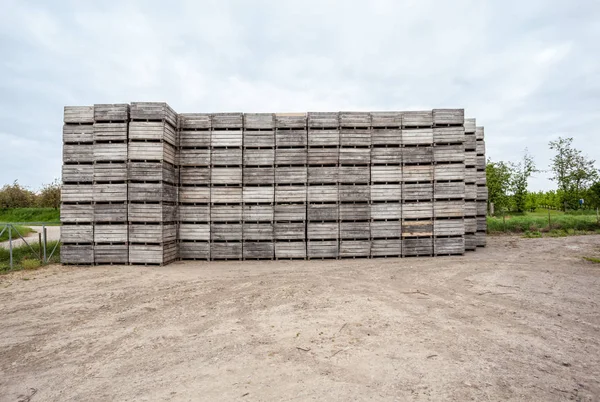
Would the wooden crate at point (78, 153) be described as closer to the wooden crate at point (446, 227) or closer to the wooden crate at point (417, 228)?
the wooden crate at point (417, 228)

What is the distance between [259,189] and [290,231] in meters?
1.74

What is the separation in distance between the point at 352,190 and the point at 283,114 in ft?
11.6

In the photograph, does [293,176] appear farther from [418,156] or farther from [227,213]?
[418,156]

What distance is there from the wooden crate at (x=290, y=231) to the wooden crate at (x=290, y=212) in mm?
175

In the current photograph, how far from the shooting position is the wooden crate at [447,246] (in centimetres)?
1066

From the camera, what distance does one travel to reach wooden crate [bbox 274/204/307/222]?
10484 millimetres

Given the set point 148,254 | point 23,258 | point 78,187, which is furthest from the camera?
point 23,258

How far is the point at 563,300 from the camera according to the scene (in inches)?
230

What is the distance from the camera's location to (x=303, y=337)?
425cm

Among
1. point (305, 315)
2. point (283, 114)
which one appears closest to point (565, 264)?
point (305, 315)

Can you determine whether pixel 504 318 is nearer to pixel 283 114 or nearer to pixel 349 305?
pixel 349 305

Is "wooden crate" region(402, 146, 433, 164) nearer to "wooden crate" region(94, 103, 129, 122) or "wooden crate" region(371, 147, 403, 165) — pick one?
"wooden crate" region(371, 147, 403, 165)

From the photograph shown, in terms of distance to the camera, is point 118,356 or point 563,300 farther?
point 563,300

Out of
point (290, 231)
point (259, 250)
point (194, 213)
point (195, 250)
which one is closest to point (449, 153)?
point (290, 231)
